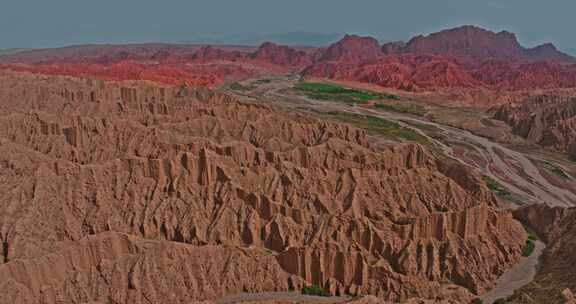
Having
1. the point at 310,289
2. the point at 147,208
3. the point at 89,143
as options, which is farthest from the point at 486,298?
the point at 89,143

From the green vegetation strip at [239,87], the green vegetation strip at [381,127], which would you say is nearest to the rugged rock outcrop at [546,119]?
the green vegetation strip at [381,127]

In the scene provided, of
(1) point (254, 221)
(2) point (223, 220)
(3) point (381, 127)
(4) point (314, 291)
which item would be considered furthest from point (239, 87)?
(4) point (314, 291)

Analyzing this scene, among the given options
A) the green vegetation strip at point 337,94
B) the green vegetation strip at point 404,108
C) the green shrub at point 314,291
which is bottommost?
the green shrub at point 314,291

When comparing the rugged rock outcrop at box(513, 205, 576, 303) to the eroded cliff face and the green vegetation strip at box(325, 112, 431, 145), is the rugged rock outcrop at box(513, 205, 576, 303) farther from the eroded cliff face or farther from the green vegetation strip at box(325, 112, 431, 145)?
the green vegetation strip at box(325, 112, 431, 145)

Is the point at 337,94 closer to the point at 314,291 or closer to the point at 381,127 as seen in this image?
the point at 381,127

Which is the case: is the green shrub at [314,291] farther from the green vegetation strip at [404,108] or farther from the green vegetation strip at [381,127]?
the green vegetation strip at [404,108]

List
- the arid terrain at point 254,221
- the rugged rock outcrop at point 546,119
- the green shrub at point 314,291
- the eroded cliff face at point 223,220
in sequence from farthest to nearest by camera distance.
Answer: the rugged rock outcrop at point 546,119 → the green shrub at point 314,291 → the arid terrain at point 254,221 → the eroded cliff face at point 223,220

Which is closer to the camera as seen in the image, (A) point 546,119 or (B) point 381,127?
(B) point 381,127
